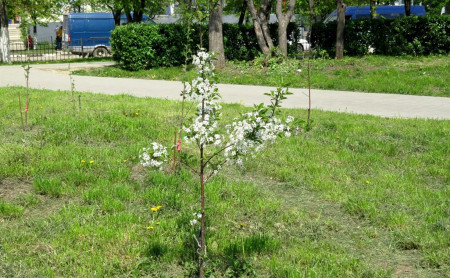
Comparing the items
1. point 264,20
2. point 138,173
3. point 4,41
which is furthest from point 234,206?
point 4,41

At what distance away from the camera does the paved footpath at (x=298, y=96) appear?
10062 millimetres

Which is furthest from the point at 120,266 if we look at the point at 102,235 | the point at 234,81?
the point at 234,81

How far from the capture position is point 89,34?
101ft

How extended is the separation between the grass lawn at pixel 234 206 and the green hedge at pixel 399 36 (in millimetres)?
12597

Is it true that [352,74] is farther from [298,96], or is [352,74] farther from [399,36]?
[399,36]

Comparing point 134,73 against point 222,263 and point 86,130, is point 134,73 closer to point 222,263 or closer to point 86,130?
point 86,130

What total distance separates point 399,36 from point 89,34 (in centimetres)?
1883

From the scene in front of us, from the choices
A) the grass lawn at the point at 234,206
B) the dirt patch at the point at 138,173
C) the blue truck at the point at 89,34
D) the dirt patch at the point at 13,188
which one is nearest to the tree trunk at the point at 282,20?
the grass lawn at the point at 234,206

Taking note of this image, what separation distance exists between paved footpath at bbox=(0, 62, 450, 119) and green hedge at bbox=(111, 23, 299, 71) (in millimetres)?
1795

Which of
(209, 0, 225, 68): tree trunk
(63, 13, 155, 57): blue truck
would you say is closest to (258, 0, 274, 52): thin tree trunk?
(209, 0, 225, 68): tree trunk

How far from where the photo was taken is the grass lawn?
3.65 meters

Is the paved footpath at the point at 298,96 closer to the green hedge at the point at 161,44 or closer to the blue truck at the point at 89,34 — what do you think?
the green hedge at the point at 161,44

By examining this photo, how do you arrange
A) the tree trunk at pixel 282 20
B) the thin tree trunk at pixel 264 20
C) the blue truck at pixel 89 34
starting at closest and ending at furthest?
the tree trunk at pixel 282 20
the thin tree trunk at pixel 264 20
the blue truck at pixel 89 34

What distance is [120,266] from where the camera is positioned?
3588mm
